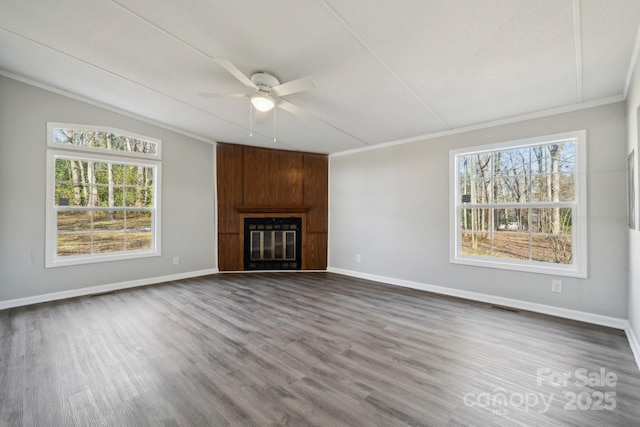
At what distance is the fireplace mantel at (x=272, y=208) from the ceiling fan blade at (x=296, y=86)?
2.94 m

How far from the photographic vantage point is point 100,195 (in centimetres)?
401

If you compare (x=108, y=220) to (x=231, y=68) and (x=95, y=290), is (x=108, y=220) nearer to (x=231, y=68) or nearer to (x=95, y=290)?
(x=95, y=290)

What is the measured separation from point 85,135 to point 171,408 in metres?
4.13

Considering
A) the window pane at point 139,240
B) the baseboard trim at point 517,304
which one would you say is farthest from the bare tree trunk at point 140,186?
the baseboard trim at point 517,304

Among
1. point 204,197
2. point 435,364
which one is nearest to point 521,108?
point 435,364

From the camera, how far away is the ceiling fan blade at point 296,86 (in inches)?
86.2

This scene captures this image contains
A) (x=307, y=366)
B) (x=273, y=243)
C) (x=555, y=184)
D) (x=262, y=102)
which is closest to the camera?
(x=307, y=366)

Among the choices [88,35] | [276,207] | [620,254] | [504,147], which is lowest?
[620,254]

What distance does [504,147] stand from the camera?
3.41 m

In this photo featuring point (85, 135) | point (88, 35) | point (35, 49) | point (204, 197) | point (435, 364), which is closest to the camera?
point (435, 364)

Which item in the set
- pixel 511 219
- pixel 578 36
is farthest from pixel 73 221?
pixel 511 219

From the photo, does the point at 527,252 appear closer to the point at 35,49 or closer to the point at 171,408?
the point at 171,408

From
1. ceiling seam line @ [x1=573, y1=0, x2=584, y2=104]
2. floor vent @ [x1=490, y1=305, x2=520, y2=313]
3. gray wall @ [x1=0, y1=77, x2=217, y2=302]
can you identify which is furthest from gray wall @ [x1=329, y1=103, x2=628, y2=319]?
gray wall @ [x1=0, y1=77, x2=217, y2=302]

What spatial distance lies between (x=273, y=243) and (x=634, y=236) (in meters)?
4.86
